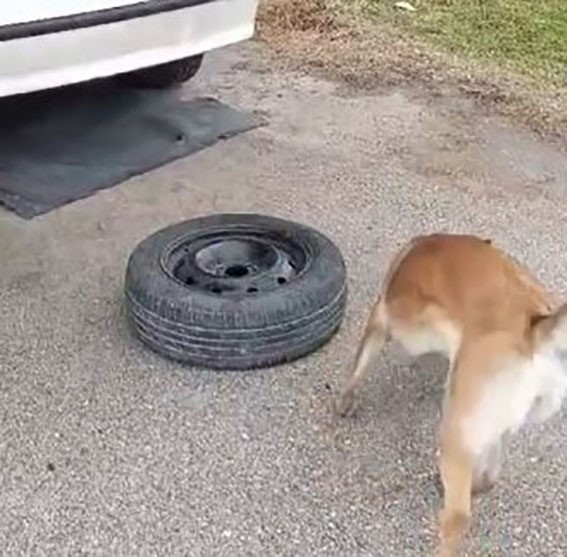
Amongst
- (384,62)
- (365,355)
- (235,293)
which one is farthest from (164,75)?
(365,355)

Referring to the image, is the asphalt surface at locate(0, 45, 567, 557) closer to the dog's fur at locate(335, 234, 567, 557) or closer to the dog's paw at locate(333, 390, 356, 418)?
the dog's paw at locate(333, 390, 356, 418)

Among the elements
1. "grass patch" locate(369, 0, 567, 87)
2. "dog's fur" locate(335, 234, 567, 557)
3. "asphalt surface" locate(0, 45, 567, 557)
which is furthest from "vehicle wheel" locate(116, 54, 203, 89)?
"dog's fur" locate(335, 234, 567, 557)

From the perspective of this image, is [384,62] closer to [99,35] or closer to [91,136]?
[91,136]

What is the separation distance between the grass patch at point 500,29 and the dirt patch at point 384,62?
125 millimetres

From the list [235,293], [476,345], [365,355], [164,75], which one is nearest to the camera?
[476,345]

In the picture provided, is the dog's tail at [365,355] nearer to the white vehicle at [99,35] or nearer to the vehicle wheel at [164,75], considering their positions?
the white vehicle at [99,35]

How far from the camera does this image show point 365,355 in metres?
2.92

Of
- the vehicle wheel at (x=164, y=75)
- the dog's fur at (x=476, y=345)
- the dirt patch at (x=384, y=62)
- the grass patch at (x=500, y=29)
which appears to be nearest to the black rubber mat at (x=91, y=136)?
the vehicle wheel at (x=164, y=75)

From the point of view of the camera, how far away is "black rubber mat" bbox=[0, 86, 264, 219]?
13.7 ft

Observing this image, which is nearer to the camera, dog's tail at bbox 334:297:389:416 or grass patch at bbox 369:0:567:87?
dog's tail at bbox 334:297:389:416

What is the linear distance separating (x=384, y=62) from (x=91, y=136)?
5.23 ft

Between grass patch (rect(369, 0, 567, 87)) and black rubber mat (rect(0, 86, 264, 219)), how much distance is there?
4.75 ft

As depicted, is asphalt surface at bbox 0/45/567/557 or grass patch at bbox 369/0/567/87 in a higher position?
asphalt surface at bbox 0/45/567/557

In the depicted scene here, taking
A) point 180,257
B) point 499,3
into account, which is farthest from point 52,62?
point 499,3
